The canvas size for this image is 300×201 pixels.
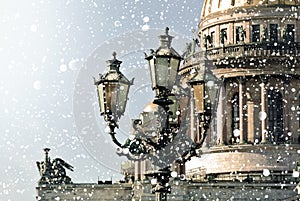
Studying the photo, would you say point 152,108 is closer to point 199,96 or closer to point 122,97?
point 122,97

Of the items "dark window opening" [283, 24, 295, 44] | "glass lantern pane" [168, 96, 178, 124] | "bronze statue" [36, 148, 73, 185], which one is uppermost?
"dark window opening" [283, 24, 295, 44]

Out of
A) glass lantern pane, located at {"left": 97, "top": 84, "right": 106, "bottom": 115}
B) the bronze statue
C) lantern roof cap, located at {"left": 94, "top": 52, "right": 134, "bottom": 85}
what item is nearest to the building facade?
the bronze statue

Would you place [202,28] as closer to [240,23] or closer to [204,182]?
[240,23]

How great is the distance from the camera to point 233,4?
6053 centimetres

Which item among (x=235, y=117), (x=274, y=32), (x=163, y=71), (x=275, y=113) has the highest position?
(x=274, y=32)

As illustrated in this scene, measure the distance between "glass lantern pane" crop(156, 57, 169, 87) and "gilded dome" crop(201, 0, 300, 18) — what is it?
138 feet

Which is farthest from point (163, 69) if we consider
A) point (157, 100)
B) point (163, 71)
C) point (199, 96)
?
point (199, 96)

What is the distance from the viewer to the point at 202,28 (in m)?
62.7

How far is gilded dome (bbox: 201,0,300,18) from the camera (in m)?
59.4

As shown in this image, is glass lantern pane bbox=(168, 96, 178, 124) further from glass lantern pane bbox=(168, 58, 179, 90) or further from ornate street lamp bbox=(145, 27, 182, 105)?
glass lantern pane bbox=(168, 58, 179, 90)

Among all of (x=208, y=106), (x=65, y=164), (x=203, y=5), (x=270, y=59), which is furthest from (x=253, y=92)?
(x=208, y=106)

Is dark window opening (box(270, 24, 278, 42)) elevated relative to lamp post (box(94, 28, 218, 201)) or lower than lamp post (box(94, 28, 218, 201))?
elevated

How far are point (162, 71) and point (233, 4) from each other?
43.1m

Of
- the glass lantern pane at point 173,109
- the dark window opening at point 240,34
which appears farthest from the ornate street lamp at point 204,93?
the dark window opening at point 240,34
